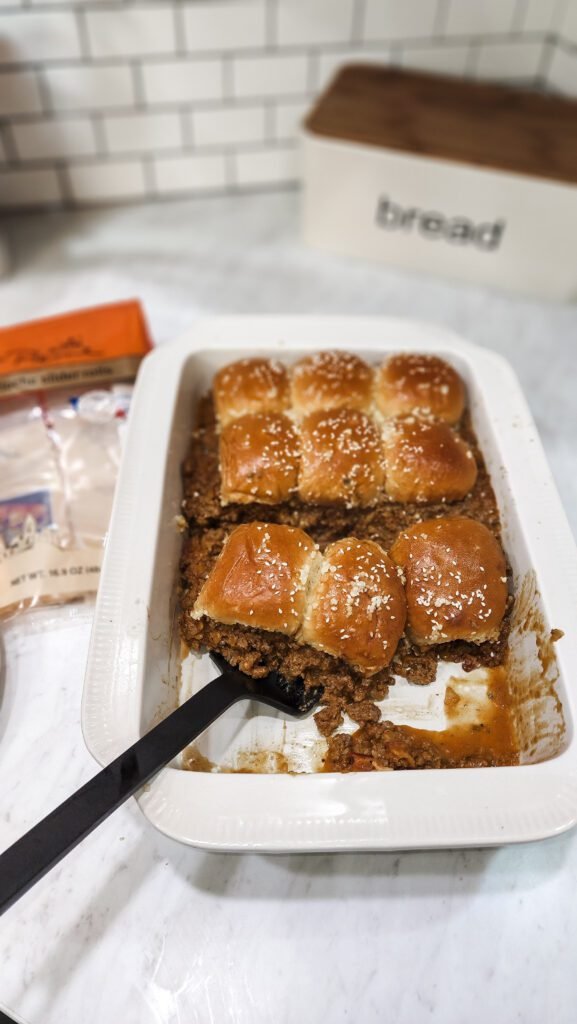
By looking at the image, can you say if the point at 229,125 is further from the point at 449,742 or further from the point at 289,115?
the point at 449,742

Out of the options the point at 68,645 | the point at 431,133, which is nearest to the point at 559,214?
the point at 431,133

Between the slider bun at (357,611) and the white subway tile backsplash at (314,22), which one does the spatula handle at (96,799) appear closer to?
the slider bun at (357,611)

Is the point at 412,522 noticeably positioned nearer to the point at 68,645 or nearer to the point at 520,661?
the point at 520,661

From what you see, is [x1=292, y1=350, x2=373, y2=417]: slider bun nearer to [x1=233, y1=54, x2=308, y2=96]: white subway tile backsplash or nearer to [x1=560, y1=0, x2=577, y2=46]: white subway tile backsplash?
[x1=233, y1=54, x2=308, y2=96]: white subway tile backsplash

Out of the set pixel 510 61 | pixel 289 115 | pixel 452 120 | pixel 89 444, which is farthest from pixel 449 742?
pixel 510 61

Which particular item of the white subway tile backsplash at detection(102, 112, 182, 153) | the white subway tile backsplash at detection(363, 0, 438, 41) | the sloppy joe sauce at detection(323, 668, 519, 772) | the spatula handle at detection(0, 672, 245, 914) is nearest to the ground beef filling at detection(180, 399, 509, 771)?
the sloppy joe sauce at detection(323, 668, 519, 772)

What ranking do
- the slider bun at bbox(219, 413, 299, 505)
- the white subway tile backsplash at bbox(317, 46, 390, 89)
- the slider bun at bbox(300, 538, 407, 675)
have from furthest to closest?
1. the white subway tile backsplash at bbox(317, 46, 390, 89)
2. the slider bun at bbox(219, 413, 299, 505)
3. the slider bun at bbox(300, 538, 407, 675)
